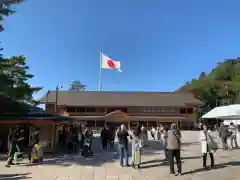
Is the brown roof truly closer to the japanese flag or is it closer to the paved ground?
the japanese flag

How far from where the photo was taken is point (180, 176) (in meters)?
8.27

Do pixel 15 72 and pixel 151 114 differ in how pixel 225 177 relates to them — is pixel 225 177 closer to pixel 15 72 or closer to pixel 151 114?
pixel 15 72

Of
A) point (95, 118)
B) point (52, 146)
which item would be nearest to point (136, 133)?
point (52, 146)

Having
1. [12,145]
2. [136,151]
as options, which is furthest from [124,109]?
[136,151]

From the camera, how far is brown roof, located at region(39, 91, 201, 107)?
160 feet

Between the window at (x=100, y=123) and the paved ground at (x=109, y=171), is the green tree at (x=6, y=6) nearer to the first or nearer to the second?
the paved ground at (x=109, y=171)

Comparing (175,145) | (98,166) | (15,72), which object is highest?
(15,72)

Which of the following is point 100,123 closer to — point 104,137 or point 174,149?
point 104,137

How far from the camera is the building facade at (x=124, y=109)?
1822 inches

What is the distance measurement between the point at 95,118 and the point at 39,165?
119ft

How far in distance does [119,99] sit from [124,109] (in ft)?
9.54

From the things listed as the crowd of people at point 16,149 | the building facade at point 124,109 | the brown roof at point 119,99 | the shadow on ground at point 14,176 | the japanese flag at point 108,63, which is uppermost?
the japanese flag at point 108,63

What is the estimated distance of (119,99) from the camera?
168 ft

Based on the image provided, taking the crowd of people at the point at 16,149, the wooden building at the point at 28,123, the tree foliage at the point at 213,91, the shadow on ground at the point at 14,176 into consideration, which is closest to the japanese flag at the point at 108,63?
the tree foliage at the point at 213,91
